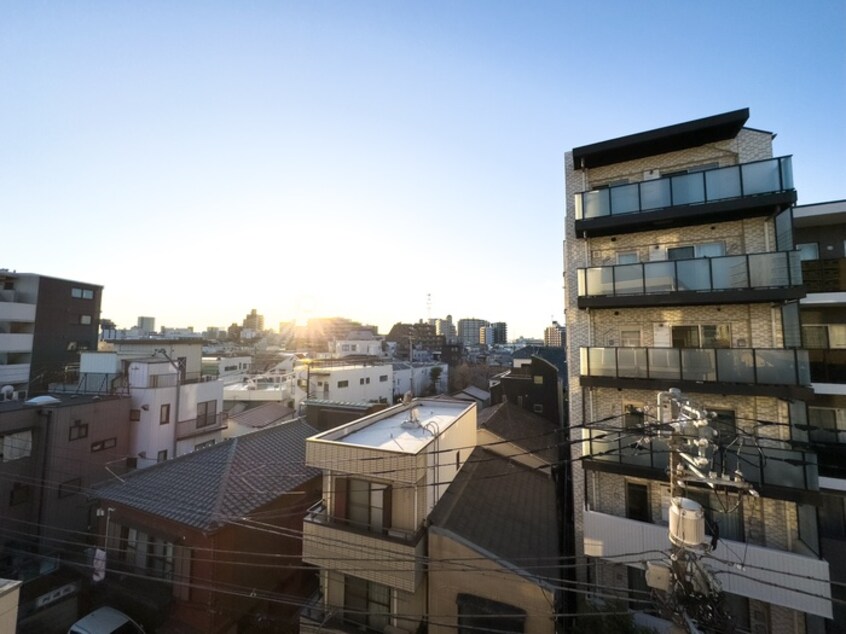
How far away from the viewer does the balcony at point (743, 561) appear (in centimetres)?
831

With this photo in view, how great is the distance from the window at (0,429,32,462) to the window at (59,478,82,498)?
1978 mm

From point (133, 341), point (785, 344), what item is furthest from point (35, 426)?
point (785, 344)

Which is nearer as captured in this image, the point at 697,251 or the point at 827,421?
the point at 697,251

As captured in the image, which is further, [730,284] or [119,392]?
[119,392]

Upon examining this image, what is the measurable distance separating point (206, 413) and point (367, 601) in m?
19.3

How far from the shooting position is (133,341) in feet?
98.9

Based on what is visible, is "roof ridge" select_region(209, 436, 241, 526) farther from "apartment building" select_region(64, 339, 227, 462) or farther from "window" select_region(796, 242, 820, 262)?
"window" select_region(796, 242, 820, 262)

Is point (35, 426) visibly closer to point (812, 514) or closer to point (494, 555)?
point (494, 555)

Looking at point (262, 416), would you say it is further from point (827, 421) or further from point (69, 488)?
point (827, 421)

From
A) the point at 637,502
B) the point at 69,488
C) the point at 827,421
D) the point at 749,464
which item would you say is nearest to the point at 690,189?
the point at 749,464

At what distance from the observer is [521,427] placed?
21422 millimetres

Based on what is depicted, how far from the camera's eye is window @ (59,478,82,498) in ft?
52.4

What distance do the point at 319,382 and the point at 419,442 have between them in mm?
25821

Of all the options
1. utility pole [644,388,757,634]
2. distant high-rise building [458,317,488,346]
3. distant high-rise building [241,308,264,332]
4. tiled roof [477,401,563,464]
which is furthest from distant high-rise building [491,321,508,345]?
utility pole [644,388,757,634]
